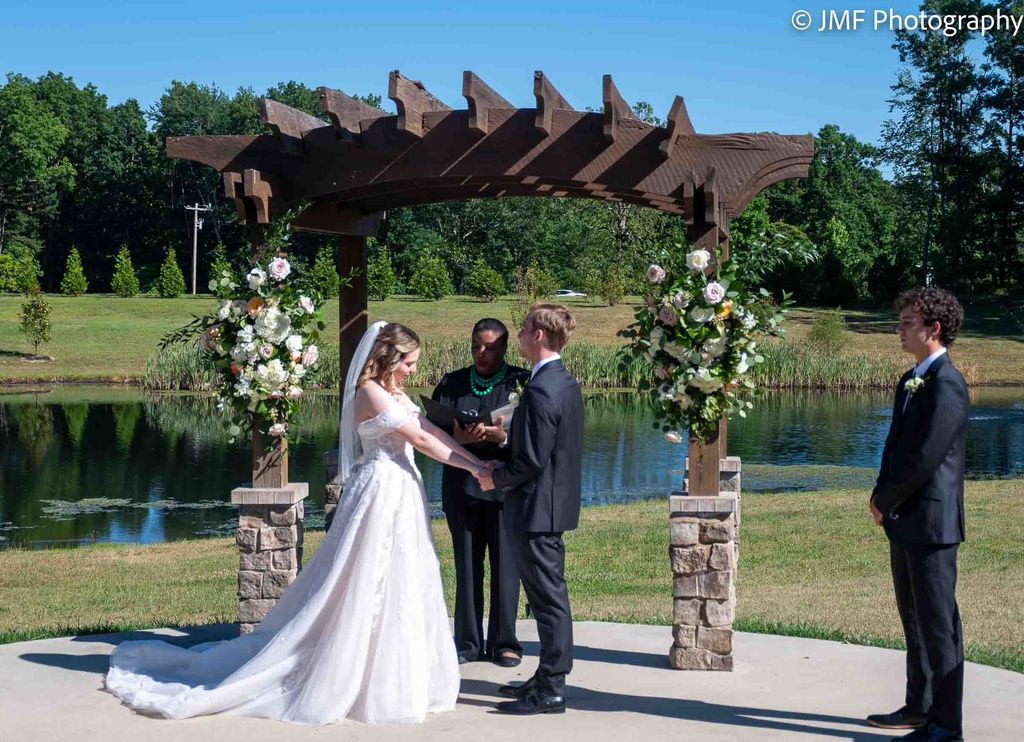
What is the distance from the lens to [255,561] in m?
7.13

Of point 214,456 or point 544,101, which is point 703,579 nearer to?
point 544,101

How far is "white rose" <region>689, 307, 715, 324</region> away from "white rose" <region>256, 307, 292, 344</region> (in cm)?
238

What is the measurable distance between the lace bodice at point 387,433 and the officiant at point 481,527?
0.66 metres

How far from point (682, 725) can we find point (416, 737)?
4.05ft

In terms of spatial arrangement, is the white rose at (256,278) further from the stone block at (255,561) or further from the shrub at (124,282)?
the shrub at (124,282)

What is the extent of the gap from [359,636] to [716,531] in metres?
2.10

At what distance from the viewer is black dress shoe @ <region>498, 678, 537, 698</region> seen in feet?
19.3

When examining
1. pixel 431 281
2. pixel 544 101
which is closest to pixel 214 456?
pixel 544 101

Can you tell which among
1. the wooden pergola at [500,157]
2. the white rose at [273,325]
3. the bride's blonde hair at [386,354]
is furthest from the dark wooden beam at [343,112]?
the bride's blonde hair at [386,354]

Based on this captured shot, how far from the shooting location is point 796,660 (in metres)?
6.82

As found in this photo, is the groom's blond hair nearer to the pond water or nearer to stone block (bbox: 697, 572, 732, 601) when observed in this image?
stone block (bbox: 697, 572, 732, 601)

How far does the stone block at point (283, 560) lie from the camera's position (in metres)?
7.13

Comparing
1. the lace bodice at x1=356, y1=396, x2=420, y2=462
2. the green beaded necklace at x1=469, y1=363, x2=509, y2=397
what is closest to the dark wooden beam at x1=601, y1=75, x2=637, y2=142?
the green beaded necklace at x1=469, y1=363, x2=509, y2=397

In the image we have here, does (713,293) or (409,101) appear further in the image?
(409,101)
